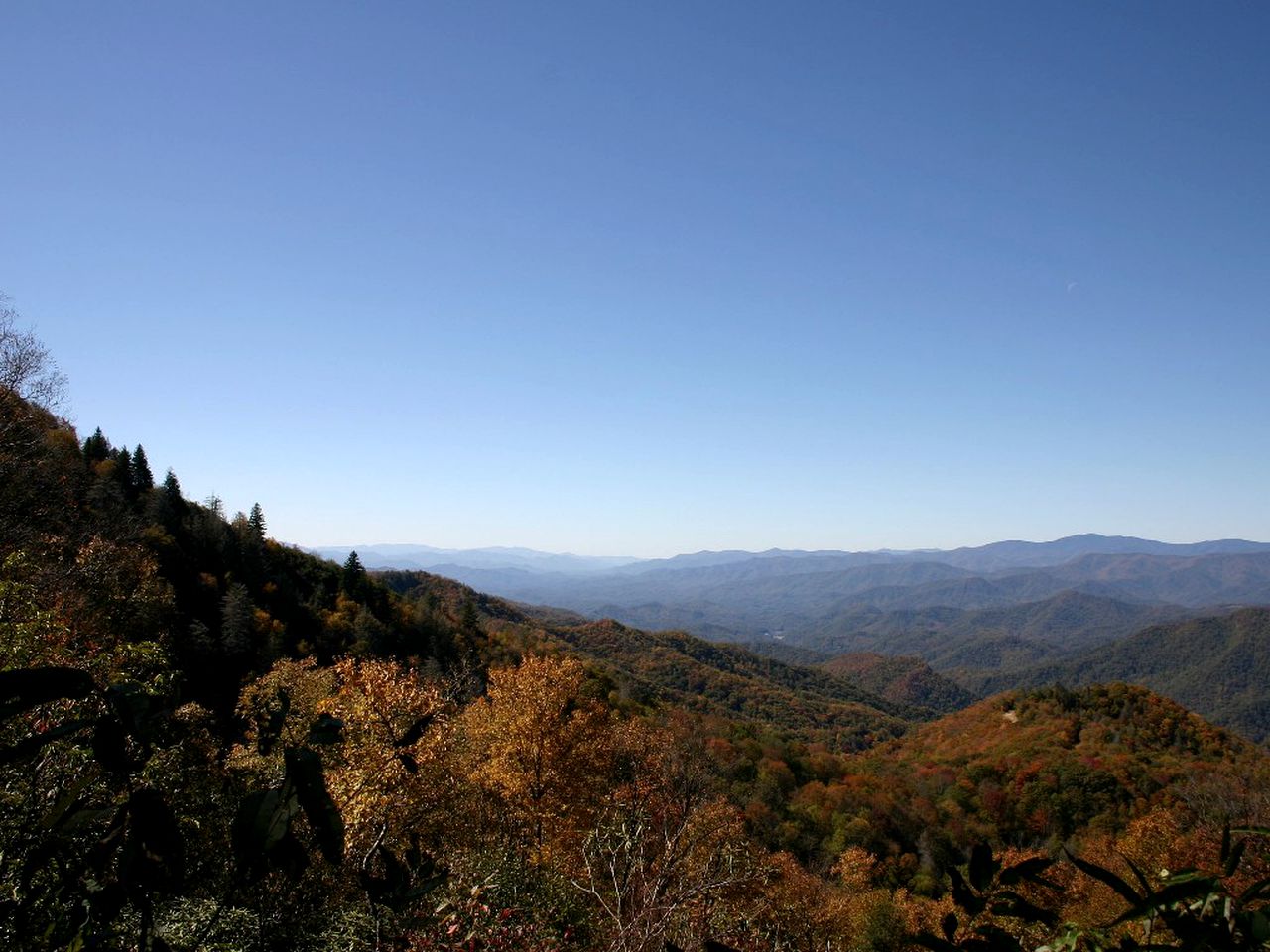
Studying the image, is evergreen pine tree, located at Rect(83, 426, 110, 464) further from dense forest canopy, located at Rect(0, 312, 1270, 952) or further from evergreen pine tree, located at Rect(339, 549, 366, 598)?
evergreen pine tree, located at Rect(339, 549, 366, 598)

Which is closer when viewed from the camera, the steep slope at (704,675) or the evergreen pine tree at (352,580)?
the evergreen pine tree at (352,580)

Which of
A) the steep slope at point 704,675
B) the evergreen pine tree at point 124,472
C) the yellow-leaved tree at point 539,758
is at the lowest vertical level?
the steep slope at point 704,675

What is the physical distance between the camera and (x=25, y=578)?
15867 millimetres

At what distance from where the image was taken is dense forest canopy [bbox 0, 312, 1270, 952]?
1.50m

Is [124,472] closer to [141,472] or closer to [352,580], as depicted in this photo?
[141,472]

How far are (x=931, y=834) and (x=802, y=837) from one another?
16068mm

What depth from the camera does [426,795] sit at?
1316 cm

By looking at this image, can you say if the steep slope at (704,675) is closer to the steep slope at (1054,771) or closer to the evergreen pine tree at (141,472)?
the steep slope at (1054,771)

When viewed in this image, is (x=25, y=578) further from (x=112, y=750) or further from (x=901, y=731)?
(x=901, y=731)

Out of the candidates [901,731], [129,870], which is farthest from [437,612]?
[901,731]

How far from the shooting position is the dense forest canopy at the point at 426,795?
1504 millimetres

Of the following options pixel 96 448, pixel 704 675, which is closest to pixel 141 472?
pixel 96 448

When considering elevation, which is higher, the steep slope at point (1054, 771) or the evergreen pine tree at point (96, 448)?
the evergreen pine tree at point (96, 448)

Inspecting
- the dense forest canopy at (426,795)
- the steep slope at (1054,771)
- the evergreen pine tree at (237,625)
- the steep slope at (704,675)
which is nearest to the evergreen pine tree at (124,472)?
the dense forest canopy at (426,795)
